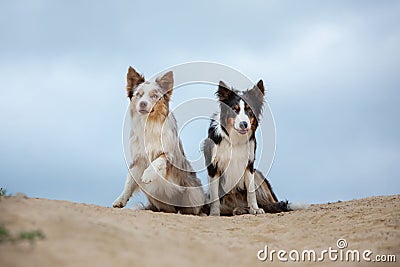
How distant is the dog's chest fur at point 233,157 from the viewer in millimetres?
9562

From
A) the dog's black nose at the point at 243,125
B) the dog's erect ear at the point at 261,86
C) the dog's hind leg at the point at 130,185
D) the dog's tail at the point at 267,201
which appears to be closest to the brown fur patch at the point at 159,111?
the dog's hind leg at the point at 130,185

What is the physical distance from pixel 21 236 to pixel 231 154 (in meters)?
5.82

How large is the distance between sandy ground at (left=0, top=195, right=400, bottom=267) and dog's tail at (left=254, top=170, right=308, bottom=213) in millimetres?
1048

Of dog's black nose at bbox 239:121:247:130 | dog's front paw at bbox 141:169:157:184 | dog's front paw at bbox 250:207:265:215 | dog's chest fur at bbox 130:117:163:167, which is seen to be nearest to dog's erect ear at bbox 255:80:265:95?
dog's black nose at bbox 239:121:247:130

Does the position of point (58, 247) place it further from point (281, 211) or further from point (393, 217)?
point (281, 211)

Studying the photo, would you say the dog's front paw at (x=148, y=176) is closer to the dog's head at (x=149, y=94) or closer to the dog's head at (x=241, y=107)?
the dog's head at (x=149, y=94)

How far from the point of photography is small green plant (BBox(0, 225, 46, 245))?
4074 millimetres

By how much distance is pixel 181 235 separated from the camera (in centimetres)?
602

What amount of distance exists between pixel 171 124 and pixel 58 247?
534 cm

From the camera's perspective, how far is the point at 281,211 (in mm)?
9898

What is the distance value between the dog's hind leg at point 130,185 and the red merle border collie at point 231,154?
4.49 ft

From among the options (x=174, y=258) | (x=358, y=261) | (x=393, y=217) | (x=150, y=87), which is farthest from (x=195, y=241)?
(x=150, y=87)

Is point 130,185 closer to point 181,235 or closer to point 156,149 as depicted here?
point 156,149

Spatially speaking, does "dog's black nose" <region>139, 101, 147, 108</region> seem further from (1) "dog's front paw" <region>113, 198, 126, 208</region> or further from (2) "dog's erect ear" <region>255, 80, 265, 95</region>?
(2) "dog's erect ear" <region>255, 80, 265, 95</region>
